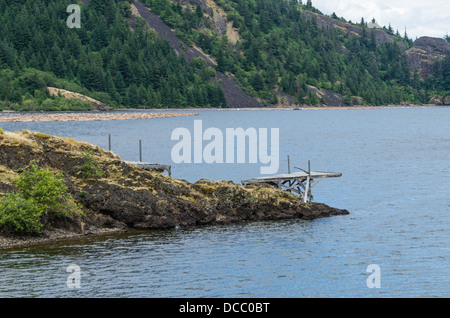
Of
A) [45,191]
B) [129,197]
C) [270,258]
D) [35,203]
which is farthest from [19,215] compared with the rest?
[270,258]

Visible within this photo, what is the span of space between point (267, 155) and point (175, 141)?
3173 centimetres

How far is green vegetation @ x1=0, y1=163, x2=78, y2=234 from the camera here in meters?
42.8

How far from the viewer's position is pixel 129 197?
160 ft

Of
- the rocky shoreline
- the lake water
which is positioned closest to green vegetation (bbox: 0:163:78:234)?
the rocky shoreline

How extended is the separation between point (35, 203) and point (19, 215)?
2013 millimetres

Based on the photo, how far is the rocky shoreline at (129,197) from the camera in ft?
156

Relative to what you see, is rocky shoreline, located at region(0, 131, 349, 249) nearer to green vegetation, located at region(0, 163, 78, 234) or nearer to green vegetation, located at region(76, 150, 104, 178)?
green vegetation, located at region(76, 150, 104, 178)

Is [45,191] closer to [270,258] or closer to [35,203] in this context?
[35,203]

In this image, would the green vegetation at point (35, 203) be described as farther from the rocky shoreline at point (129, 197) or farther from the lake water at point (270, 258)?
the lake water at point (270, 258)

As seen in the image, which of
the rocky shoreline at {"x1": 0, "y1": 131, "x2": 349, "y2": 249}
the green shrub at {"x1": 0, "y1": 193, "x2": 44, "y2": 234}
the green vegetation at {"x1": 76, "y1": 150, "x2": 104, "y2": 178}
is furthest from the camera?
the green vegetation at {"x1": 76, "y1": 150, "x2": 104, "y2": 178}

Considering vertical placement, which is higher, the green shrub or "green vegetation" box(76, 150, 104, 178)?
"green vegetation" box(76, 150, 104, 178)
